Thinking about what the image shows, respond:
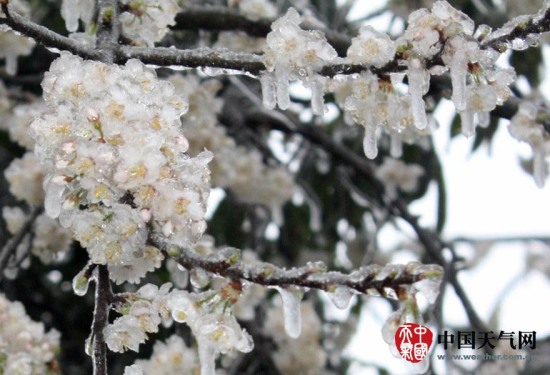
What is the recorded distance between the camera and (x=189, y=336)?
4.33 ft

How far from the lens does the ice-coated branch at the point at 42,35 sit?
30.8 inches

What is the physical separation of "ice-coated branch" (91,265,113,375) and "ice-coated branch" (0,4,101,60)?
223 millimetres

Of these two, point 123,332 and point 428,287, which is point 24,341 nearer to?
point 123,332

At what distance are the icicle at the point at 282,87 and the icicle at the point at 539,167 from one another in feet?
1.17

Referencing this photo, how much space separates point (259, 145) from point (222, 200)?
0.17 m

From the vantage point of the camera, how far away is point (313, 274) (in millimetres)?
675

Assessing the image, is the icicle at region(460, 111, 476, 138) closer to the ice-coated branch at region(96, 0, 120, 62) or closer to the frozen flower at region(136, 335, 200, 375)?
the ice-coated branch at region(96, 0, 120, 62)

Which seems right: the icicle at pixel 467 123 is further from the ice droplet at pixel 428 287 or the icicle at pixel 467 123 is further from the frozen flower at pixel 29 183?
the frozen flower at pixel 29 183

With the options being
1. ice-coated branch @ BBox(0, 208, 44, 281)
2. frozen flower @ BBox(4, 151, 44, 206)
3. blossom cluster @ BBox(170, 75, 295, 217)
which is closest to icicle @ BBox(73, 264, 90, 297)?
blossom cluster @ BBox(170, 75, 295, 217)

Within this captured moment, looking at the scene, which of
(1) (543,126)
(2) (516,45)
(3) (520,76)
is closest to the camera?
(2) (516,45)

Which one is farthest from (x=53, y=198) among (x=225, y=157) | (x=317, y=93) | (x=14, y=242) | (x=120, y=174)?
(x=225, y=157)

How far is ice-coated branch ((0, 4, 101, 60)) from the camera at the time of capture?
30.8 inches

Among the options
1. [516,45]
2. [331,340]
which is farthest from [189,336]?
[331,340]

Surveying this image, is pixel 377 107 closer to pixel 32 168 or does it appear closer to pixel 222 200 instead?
pixel 32 168
